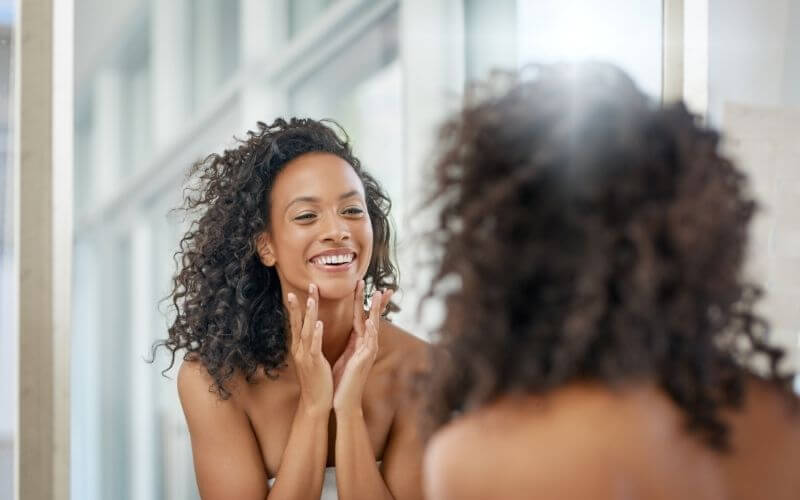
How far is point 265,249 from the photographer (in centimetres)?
172

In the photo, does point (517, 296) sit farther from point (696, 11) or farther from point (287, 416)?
point (696, 11)

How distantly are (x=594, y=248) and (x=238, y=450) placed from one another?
1.01m

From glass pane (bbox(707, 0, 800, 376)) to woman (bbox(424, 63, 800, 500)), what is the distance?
119 centimetres

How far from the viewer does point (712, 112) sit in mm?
2037

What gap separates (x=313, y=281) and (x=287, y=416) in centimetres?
27

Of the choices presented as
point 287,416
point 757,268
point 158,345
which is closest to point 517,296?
point 287,416

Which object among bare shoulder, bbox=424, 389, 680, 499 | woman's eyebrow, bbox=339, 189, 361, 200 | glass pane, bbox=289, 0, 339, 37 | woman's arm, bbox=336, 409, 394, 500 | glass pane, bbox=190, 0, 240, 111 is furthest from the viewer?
glass pane, bbox=289, 0, 339, 37

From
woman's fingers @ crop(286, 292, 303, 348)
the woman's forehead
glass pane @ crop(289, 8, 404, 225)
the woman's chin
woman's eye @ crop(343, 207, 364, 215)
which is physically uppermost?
glass pane @ crop(289, 8, 404, 225)

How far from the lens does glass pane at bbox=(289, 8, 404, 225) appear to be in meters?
1.97

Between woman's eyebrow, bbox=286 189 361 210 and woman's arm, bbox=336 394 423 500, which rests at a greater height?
woman's eyebrow, bbox=286 189 361 210

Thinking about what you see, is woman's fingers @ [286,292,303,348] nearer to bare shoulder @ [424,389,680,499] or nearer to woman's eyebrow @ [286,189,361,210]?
woman's eyebrow @ [286,189,361,210]

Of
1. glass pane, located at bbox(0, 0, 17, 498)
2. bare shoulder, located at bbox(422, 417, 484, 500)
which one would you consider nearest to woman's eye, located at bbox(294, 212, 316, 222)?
glass pane, located at bbox(0, 0, 17, 498)

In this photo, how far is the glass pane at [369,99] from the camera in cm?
197

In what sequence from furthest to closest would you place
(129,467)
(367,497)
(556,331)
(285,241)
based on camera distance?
1. (129,467)
2. (285,241)
3. (367,497)
4. (556,331)
